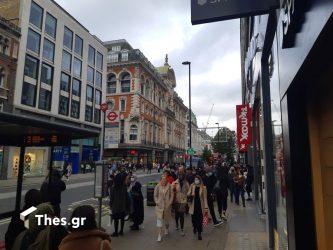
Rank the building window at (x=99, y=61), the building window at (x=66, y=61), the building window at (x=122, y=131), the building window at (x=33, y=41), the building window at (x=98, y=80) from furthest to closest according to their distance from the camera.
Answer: the building window at (x=122, y=131) → the building window at (x=99, y=61) → the building window at (x=98, y=80) → the building window at (x=66, y=61) → the building window at (x=33, y=41)

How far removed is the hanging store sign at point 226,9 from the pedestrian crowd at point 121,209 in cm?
289

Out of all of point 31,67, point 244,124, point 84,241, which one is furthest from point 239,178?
point 31,67

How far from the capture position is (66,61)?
39719mm

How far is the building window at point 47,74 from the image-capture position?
115 ft

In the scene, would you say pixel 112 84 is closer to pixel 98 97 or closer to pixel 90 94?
pixel 98 97

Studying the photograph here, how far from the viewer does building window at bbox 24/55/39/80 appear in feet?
106

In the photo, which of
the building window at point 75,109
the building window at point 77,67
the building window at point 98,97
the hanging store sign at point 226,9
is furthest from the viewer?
the building window at point 98,97

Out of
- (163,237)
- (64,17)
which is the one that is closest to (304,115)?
(163,237)

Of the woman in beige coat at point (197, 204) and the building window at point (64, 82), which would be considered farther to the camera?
the building window at point (64, 82)

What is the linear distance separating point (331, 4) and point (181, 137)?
8891 cm

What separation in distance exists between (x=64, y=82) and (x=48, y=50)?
4361mm

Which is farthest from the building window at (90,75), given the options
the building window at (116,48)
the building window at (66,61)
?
the building window at (116,48)

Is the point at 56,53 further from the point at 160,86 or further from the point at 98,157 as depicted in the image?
the point at 160,86

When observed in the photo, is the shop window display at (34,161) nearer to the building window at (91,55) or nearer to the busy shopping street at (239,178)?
the busy shopping street at (239,178)
